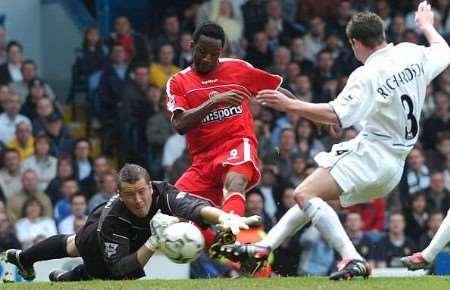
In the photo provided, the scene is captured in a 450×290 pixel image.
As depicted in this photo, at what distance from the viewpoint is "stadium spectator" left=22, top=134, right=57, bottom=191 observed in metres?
18.4

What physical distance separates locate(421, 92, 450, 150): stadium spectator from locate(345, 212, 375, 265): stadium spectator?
2.78 meters

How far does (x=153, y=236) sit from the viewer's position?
37.3 ft

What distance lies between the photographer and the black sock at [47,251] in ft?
41.8

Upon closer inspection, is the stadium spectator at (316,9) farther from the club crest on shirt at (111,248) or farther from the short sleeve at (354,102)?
the short sleeve at (354,102)

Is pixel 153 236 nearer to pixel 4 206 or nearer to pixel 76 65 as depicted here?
pixel 4 206

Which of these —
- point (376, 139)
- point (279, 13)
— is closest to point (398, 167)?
point (376, 139)

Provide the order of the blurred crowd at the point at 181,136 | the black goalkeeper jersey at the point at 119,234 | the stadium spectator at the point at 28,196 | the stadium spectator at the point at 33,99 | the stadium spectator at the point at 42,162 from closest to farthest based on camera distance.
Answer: the black goalkeeper jersey at the point at 119,234
the blurred crowd at the point at 181,136
the stadium spectator at the point at 28,196
the stadium spectator at the point at 42,162
the stadium spectator at the point at 33,99

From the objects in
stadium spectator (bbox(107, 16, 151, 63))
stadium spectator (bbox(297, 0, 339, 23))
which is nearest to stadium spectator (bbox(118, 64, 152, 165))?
stadium spectator (bbox(107, 16, 151, 63))

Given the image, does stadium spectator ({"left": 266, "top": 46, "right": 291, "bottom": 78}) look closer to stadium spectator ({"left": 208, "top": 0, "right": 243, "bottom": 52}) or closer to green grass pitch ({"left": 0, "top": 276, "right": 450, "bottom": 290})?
stadium spectator ({"left": 208, "top": 0, "right": 243, "bottom": 52})

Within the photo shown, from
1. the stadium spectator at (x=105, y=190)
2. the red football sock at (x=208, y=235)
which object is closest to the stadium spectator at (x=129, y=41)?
the stadium spectator at (x=105, y=190)

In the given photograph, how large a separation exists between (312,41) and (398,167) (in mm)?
10213

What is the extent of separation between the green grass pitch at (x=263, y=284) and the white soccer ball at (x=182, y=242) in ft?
0.86

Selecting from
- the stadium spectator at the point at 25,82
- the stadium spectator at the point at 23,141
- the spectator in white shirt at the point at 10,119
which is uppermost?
the stadium spectator at the point at 25,82

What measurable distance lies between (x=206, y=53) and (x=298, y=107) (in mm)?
2017
